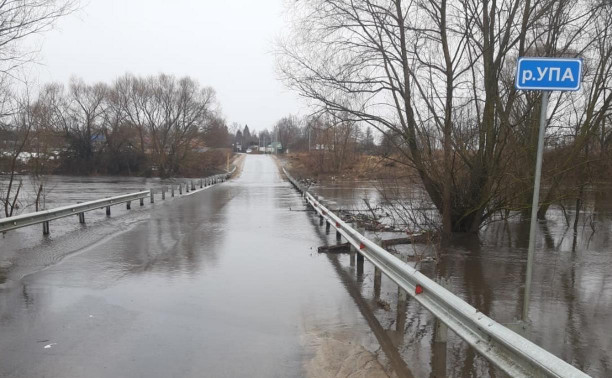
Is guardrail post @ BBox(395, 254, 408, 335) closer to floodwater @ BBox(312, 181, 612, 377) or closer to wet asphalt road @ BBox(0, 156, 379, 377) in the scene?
floodwater @ BBox(312, 181, 612, 377)

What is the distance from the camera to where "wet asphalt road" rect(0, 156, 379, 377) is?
15.0ft

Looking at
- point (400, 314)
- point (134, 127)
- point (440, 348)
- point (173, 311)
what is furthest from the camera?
point (134, 127)

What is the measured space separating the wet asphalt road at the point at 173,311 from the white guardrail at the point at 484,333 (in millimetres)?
754

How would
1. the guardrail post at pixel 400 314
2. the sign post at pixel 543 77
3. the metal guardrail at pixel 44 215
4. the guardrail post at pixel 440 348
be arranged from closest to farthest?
the guardrail post at pixel 440 348, the sign post at pixel 543 77, the guardrail post at pixel 400 314, the metal guardrail at pixel 44 215

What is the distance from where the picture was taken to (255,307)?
639cm

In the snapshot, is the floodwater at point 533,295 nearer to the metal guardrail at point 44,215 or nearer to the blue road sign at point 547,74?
the blue road sign at point 547,74

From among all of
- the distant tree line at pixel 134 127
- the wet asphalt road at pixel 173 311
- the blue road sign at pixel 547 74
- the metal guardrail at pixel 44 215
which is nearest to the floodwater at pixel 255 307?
the wet asphalt road at pixel 173 311

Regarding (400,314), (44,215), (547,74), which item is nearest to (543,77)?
(547,74)

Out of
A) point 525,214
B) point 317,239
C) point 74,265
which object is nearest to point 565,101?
point 525,214

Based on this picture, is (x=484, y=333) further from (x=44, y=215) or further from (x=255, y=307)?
(x=44, y=215)

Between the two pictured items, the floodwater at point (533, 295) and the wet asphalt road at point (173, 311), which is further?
the floodwater at point (533, 295)

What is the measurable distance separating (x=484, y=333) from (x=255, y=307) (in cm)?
332

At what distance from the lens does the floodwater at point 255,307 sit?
460cm

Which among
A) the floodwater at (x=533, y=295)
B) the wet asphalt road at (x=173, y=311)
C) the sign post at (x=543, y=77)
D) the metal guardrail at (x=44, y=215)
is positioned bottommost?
the floodwater at (x=533, y=295)
